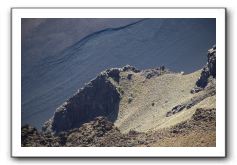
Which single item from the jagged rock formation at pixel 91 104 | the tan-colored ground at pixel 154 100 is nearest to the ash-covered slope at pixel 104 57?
the jagged rock formation at pixel 91 104

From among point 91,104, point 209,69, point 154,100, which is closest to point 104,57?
point 91,104

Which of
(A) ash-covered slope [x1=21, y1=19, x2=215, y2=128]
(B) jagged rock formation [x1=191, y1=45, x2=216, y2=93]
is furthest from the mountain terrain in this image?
(A) ash-covered slope [x1=21, y1=19, x2=215, y2=128]

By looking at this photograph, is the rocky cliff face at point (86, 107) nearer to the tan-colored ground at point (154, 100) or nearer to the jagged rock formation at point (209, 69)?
the tan-colored ground at point (154, 100)

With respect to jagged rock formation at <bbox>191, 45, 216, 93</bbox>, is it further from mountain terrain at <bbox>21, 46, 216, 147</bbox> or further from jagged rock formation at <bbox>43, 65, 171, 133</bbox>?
jagged rock formation at <bbox>43, 65, 171, 133</bbox>

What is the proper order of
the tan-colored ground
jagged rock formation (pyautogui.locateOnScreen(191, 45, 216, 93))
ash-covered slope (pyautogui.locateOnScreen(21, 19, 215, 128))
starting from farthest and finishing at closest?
the tan-colored ground < ash-covered slope (pyautogui.locateOnScreen(21, 19, 215, 128)) < jagged rock formation (pyautogui.locateOnScreen(191, 45, 216, 93))
